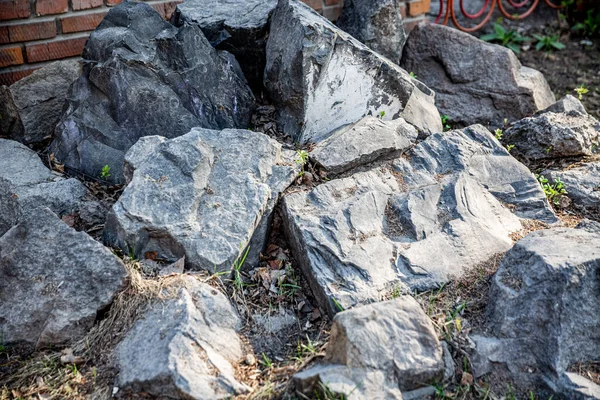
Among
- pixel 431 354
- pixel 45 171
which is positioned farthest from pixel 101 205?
pixel 431 354

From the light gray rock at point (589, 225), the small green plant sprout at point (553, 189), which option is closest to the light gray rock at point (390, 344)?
the light gray rock at point (589, 225)

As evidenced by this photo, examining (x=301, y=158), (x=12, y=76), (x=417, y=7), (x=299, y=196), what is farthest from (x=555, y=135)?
(x=12, y=76)

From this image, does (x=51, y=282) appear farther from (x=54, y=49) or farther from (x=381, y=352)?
(x=54, y=49)

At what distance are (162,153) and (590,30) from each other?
4659 millimetres

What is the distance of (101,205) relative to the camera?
128 inches

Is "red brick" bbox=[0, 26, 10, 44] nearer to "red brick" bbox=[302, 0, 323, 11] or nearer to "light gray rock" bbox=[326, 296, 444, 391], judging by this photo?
"red brick" bbox=[302, 0, 323, 11]

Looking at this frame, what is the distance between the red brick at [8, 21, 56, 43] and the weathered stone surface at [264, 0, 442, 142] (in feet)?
4.40

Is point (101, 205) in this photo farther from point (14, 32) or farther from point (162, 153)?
point (14, 32)

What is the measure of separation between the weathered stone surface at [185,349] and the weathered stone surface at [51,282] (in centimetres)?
23

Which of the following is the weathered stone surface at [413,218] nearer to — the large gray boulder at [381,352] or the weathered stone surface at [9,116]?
the large gray boulder at [381,352]

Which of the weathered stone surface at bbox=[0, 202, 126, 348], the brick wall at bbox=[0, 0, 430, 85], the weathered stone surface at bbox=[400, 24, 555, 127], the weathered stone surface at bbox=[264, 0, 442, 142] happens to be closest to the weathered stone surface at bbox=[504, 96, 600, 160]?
the weathered stone surface at bbox=[400, 24, 555, 127]

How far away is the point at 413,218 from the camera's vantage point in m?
3.05

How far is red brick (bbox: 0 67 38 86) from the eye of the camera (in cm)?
397

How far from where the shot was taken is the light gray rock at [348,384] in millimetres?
2236
